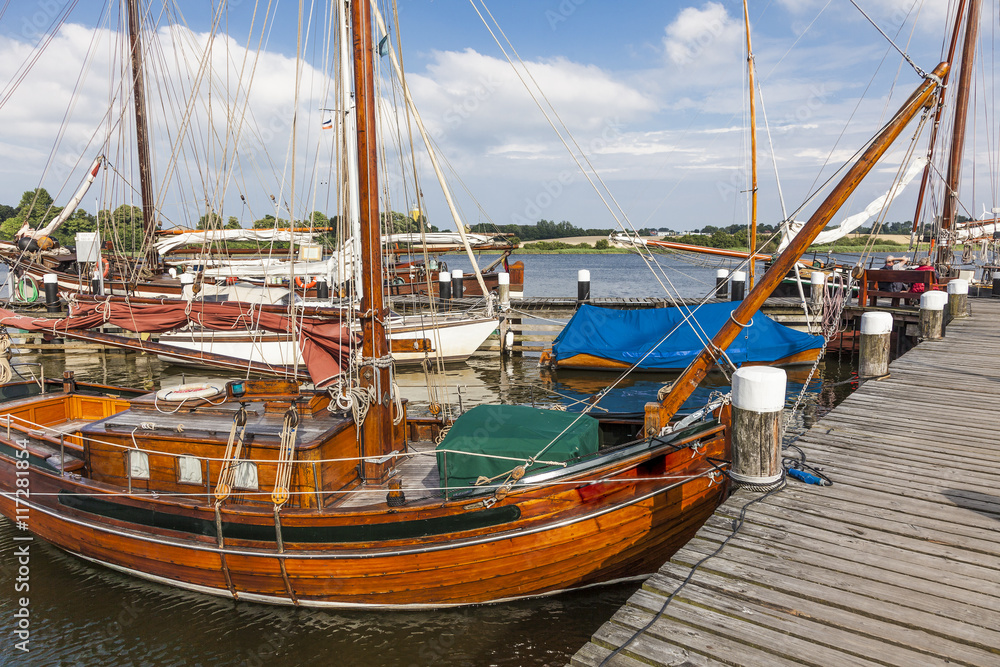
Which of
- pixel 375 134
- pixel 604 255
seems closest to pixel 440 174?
pixel 375 134

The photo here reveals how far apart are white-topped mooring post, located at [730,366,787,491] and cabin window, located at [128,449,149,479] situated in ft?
24.8

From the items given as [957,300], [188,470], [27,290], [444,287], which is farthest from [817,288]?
[27,290]

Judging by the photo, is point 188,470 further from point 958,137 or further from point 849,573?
point 958,137

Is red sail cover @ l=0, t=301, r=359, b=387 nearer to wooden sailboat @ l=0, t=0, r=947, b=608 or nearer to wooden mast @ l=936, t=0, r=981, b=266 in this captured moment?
wooden sailboat @ l=0, t=0, r=947, b=608

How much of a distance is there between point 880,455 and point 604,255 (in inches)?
6141

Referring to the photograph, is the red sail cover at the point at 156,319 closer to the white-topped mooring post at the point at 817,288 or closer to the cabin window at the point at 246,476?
the cabin window at the point at 246,476

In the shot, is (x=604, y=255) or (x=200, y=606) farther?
(x=604, y=255)

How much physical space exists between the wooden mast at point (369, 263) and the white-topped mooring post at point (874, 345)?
826 cm

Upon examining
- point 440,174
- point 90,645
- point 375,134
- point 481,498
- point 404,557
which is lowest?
point 90,645

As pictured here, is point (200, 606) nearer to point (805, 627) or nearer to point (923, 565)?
point (805, 627)

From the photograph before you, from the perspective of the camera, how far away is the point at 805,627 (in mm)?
3982

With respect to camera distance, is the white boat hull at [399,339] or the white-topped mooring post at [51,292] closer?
the white boat hull at [399,339]

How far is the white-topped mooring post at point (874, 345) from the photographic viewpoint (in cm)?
1023

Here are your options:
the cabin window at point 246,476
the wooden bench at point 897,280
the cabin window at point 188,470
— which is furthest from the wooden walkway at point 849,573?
the wooden bench at point 897,280
